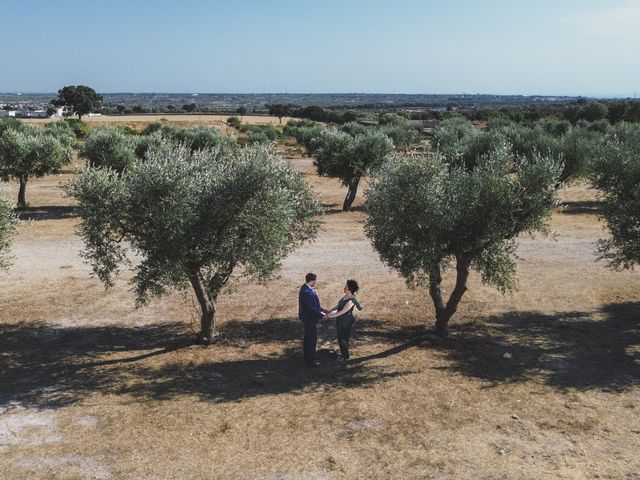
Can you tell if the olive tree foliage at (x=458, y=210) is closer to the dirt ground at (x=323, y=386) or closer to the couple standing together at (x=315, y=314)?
the couple standing together at (x=315, y=314)

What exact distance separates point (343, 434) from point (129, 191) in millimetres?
8929

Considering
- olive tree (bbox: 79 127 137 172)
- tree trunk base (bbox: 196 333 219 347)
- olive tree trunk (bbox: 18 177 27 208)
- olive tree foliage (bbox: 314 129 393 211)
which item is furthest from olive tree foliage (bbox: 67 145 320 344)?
olive tree trunk (bbox: 18 177 27 208)

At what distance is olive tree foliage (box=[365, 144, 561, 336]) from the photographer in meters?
16.6

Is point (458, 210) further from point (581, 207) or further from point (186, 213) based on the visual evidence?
point (581, 207)

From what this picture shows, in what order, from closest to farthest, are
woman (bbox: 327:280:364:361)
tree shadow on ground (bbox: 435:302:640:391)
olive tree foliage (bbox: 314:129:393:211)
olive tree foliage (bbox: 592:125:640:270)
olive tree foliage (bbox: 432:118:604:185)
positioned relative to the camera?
tree shadow on ground (bbox: 435:302:640:391), woman (bbox: 327:280:364:361), olive tree foliage (bbox: 592:125:640:270), olive tree foliage (bbox: 432:118:604:185), olive tree foliage (bbox: 314:129:393:211)

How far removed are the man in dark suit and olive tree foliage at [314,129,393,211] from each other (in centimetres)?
2557

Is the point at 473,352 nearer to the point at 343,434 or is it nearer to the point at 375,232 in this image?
the point at 375,232

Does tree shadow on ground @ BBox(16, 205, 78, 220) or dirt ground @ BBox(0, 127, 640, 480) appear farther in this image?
tree shadow on ground @ BBox(16, 205, 78, 220)

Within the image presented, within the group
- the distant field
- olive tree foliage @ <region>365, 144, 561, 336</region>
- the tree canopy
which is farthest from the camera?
the tree canopy

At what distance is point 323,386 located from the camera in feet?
50.7

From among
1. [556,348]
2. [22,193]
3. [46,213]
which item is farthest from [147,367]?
[22,193]

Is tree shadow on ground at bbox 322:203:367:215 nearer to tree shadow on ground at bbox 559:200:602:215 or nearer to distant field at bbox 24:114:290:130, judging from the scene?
tree shadow on ground at bbox 559:200:602:215

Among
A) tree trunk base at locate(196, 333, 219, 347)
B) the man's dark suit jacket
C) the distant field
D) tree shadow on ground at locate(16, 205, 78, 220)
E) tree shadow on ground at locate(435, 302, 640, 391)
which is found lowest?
tree trunk base at locate(196, 333, 219, 347)

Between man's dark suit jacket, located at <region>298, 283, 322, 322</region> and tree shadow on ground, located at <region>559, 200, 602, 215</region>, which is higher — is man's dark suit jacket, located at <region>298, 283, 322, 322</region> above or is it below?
below
